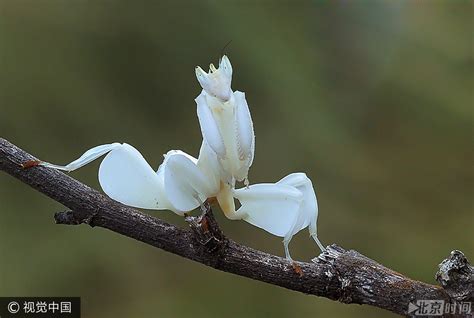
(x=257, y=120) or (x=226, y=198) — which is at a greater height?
(x=257, y=120)

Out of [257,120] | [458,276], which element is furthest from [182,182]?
[257,120]

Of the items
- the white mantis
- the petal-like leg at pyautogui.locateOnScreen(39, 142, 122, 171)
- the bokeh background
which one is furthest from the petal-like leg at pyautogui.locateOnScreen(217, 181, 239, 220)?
the bokeh background

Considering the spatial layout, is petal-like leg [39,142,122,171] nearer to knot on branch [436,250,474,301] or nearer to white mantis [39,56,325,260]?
white mantis [39,56,325,260]

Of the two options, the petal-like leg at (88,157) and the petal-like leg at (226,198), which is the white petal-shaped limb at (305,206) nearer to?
the petal-like leg at (226,198)

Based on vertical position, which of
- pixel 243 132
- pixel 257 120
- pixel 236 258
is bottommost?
pixel 236 258

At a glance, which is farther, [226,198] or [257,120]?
[257,120]

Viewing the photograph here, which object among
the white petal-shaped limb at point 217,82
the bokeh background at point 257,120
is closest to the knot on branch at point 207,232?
the white petal-shaped limb at point 217,82

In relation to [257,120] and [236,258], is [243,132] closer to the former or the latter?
[236,258]
